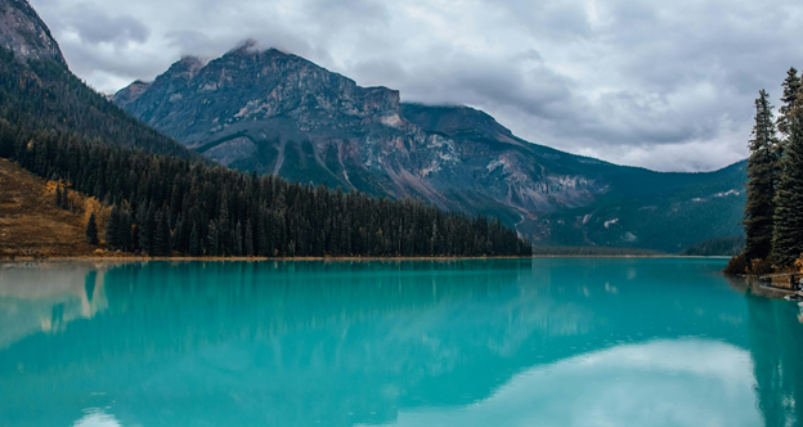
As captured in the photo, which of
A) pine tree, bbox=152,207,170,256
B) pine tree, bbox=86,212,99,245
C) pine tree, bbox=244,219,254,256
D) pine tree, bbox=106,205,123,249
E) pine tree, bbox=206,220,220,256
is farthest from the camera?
pine tree, bbox=244,219,254,256

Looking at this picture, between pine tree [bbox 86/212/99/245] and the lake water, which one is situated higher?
pine tree [bbox 86/212/99/245]

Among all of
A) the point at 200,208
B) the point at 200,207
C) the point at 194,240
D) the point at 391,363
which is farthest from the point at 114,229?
the point at 391,363

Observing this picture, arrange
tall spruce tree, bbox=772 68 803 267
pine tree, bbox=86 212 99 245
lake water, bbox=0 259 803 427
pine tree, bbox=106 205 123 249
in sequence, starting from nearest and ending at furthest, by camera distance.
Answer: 1. lake water, bbox=0 259 803 427
2. tall spruce tree, bbox=772 68 803 267
3. pine tree, bbox=86 212 99 245
4. pine tree, bbox=106 205 123 249

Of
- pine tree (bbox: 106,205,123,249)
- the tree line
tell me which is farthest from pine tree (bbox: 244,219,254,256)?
the tree line

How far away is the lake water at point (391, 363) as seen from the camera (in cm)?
1412

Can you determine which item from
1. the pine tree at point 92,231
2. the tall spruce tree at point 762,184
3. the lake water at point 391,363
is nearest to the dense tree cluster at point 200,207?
the pine tree at point 92,231

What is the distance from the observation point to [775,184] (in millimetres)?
54125

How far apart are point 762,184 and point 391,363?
53.4 m

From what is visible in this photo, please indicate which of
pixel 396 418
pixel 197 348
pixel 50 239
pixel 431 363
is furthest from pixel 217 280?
pixel 50 239

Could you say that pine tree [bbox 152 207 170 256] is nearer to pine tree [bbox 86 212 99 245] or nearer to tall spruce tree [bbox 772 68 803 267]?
pine tree [bbox 86 212 99 245]

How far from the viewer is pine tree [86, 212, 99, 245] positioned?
9644 cm

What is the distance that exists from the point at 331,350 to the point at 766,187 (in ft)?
178

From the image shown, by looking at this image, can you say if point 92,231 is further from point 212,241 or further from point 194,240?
point 212,241

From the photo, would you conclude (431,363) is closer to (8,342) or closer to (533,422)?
(533,422)
